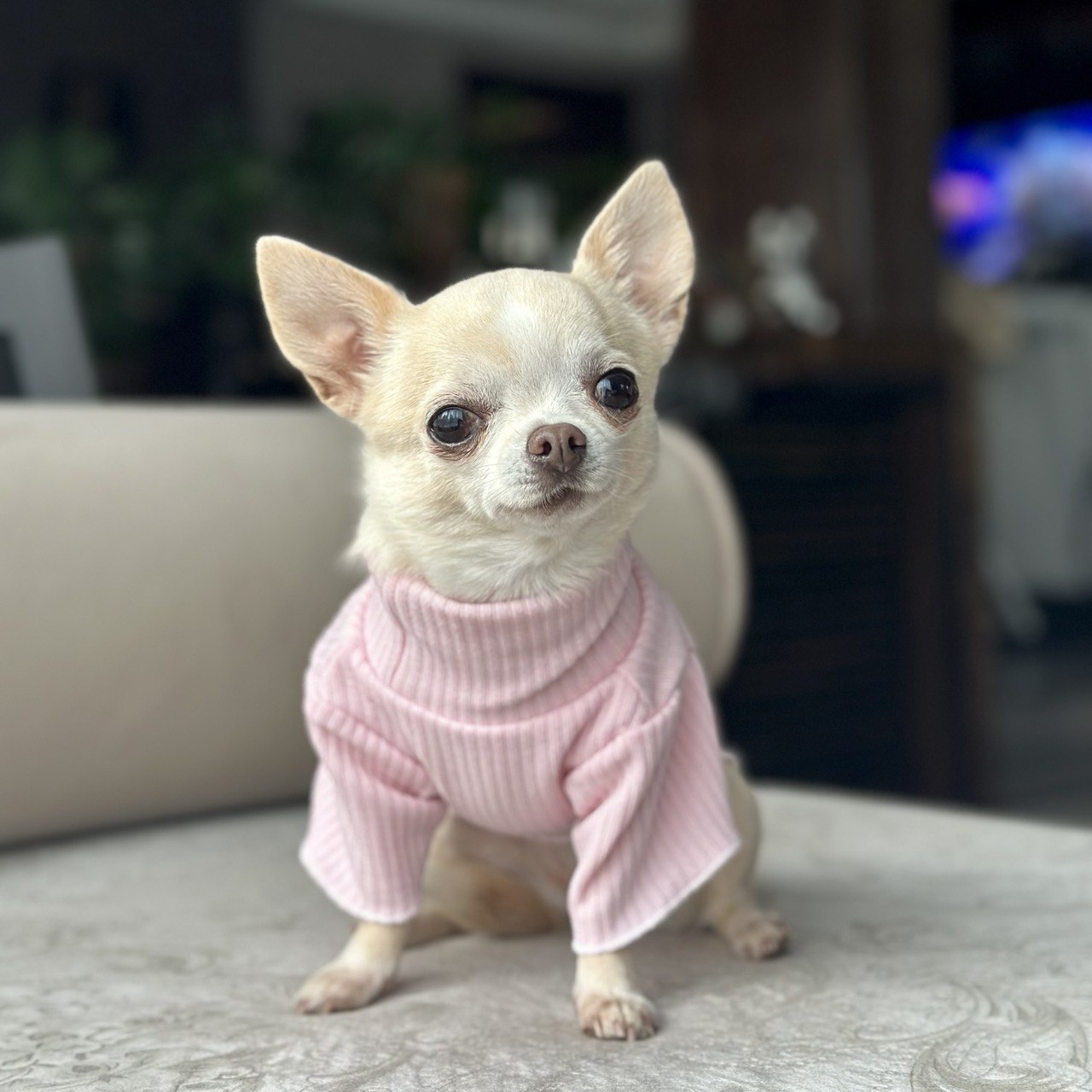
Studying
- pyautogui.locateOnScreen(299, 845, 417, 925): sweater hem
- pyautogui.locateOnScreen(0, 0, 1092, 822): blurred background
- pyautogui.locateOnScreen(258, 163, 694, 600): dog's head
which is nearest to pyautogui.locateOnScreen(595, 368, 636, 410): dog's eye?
pyautogui.locateOnScreen(258, 163, 694, 600): dog's head

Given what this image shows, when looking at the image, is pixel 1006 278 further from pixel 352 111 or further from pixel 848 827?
pixel 848 827

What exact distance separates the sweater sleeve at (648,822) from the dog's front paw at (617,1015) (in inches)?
1.5

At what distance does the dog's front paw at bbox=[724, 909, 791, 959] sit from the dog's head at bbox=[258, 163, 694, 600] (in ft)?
0.94

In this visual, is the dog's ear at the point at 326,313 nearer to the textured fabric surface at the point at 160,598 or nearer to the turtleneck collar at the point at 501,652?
the turtleneck collar at the point at 501,652

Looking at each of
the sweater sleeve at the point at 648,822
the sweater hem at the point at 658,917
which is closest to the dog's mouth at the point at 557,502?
the sweater sleeve at the point at 648,822

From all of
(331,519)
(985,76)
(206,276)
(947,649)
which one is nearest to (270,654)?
(331,519)

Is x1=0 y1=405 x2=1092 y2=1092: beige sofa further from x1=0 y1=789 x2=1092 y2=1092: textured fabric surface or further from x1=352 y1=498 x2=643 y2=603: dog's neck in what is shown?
x1=352 y1=498 x2=643 y2=603: dog's neck

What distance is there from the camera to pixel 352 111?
3.52 meters

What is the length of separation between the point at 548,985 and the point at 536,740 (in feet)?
0.56

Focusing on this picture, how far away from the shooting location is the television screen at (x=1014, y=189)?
21.6 ft

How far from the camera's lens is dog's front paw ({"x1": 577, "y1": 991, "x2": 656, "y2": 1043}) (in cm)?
80

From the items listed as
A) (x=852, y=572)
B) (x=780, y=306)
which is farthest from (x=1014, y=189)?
(x=852, y=572)

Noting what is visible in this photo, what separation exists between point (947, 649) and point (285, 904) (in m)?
1.85

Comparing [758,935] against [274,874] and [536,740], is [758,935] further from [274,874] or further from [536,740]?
[274,874]
